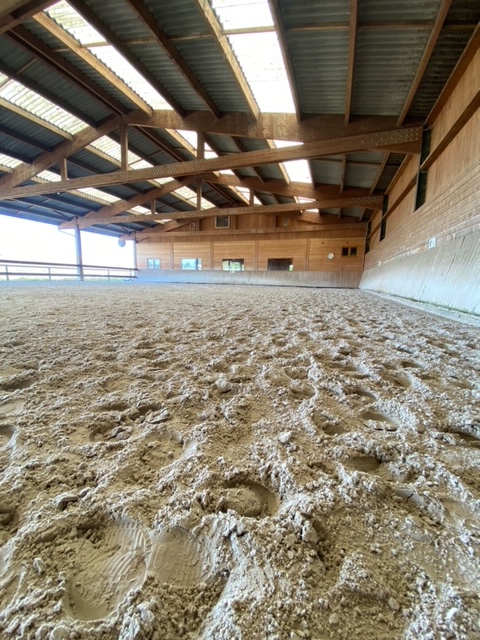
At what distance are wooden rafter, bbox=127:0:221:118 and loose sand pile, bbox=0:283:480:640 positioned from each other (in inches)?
205

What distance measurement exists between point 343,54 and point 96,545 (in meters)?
6.10

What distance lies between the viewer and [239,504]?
0.65 meters

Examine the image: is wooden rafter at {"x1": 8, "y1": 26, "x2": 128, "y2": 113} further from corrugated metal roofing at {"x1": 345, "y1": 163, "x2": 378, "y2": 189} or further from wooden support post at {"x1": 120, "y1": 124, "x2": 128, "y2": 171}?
corrugated metal roofing at {"x1": 345, "y1": 163, "x2": 378, "y2": 189}

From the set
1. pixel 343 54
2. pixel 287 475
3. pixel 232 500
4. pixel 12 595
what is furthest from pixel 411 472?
pixel 343 54

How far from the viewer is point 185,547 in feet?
1.81

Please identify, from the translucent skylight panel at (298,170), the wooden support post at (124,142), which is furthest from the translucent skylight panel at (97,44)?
the translucent skylight panel at (298,170)

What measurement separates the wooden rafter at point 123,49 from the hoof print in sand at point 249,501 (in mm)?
6344

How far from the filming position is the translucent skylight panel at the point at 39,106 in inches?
246

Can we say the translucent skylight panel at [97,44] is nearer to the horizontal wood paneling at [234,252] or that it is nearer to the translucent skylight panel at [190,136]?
the translucent skylight panel at [190,136]

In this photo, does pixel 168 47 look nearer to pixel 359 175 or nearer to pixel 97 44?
pixel 97 44

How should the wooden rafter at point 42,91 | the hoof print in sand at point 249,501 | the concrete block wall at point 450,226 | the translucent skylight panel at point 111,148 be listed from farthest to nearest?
the translucent skylight panel at point 111,148
the wooden rafter at point 42,91
the concrete block wall at point 450,226
the hoof print in sand at point 249,501

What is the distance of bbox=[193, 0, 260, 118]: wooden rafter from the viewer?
3.85 meters

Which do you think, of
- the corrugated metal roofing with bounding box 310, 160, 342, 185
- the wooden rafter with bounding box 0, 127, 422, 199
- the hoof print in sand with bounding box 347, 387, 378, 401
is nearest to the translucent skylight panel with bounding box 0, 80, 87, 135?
the wooden rafter with bounding box 0, 127, 422, 199

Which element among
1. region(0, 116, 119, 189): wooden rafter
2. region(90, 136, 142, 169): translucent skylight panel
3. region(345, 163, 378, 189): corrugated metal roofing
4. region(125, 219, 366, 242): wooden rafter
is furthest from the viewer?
region(125, 219, 366, 242): wooden rafter
